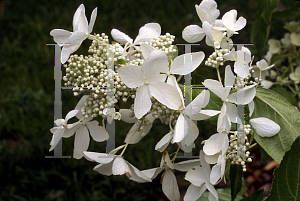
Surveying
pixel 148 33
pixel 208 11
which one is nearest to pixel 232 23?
pixel 208 11

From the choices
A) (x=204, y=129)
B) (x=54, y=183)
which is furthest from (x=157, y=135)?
(x=54, y=183)

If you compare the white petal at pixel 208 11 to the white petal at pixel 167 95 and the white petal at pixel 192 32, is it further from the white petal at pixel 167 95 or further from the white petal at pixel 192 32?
the white petal at pixel 167 95

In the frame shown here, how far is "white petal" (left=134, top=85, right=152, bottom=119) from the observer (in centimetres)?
43

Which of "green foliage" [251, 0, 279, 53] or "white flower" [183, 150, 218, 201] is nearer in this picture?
"white flower" [183, 150, 218, 201]

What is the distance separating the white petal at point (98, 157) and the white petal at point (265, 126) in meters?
0.27

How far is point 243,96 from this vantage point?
0.49 meters

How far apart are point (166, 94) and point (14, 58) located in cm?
152

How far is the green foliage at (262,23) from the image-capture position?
75cm

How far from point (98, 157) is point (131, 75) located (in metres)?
0.16

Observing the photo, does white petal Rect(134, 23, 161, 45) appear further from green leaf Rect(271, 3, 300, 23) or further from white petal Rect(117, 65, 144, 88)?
green leaf Rect(271, 3, 300, 23)

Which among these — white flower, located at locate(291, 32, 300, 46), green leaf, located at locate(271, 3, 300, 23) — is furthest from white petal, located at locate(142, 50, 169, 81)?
white flower, located at locate(291, 32, 300, 46)

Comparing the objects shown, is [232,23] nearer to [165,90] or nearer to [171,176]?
[165,90]

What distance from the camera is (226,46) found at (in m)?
0.52

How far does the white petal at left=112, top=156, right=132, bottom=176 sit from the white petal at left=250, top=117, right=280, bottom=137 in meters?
0.25
